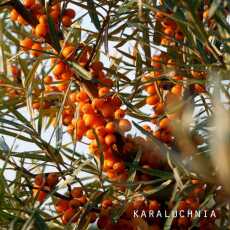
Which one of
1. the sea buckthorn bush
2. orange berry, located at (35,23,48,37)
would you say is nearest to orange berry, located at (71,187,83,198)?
the sea buckthorn bush

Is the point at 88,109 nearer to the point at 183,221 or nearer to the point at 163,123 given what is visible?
the point at 163,123

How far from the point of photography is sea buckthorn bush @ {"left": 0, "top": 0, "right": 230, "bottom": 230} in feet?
3.03

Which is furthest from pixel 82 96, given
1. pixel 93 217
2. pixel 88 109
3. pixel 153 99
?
pixel 93 217

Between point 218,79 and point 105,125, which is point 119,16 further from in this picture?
point 218,79

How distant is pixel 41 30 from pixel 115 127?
25 cm

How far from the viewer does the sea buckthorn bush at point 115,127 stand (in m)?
0.92

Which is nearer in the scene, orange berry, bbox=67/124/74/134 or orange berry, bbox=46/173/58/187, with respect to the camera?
orange berry, bbox=46/173/58/187

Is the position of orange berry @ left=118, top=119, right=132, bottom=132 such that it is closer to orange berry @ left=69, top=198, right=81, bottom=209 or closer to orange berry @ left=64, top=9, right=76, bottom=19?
orange berry @ left=69, top=198, right=81, bottom=209

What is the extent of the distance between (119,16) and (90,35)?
0.25ft

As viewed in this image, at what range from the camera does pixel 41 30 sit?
1126 mm

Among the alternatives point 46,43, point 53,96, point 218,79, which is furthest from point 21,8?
point 218,79

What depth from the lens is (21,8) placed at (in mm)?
1167

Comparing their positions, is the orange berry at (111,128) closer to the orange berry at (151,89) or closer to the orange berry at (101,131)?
the orange berry at (101,131)

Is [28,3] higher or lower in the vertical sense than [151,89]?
higher
